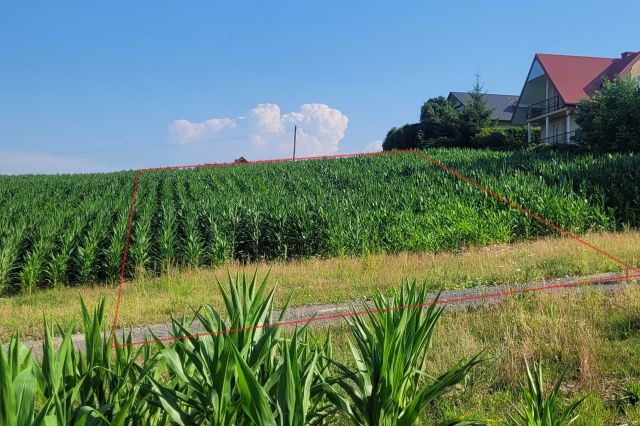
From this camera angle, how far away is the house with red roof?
42.2 meters

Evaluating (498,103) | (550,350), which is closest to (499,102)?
(498,103)

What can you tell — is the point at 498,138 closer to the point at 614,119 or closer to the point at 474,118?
the point at 474,118

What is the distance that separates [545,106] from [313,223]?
38.8 meters

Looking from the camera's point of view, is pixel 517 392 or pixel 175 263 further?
pixel 175 263

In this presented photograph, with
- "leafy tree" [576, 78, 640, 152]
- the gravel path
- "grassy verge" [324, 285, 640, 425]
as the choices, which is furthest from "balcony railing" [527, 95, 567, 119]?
"grassy verge" [324, 285, 640, 425]

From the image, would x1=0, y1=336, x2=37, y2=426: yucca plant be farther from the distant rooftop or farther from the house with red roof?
the distant rooftop

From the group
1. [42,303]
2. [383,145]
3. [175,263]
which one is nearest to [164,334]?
[42,303]

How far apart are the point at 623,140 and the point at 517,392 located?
30.7 meters

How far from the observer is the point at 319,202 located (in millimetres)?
16438

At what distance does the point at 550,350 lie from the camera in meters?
4.38

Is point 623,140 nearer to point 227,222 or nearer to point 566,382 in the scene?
point 227,222

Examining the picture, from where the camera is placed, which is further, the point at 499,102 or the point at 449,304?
the point at 499,102

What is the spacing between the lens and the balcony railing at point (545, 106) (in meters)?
43.4

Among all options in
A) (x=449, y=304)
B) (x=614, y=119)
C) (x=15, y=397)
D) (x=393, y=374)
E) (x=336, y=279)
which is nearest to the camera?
(x=15, y=397)
